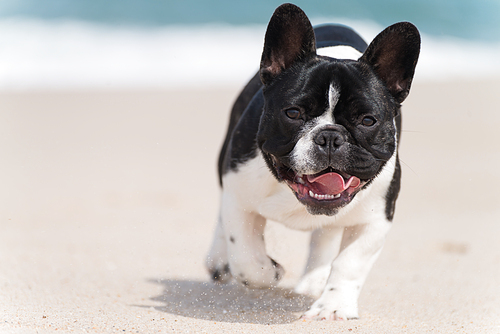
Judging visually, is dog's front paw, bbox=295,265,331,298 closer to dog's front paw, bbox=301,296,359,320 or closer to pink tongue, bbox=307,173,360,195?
dog's front paw, bbox=301,296,359,320

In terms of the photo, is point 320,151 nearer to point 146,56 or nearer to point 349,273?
point 349,273

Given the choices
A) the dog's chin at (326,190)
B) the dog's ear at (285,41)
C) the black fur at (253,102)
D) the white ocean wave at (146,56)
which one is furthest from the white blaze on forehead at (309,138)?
the white ocean wave at (146,56)

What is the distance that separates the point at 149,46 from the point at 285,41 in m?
15.7

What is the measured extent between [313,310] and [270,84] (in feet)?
4.85

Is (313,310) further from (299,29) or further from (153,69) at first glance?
(153,69)

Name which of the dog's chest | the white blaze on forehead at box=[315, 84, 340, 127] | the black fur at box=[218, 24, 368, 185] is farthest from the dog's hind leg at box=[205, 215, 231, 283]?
the white blaze on forehead at box=[315, 84, 340, 127]

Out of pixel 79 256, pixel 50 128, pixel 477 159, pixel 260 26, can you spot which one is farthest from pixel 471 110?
pixel 79 256

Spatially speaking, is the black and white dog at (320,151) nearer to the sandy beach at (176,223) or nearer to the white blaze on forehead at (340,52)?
the white blaze on forehead at (340,52)

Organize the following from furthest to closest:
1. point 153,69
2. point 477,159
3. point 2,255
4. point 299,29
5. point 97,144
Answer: point 153,69 → point 97,144 → point 477,159 → point 2,255 → point 299,29

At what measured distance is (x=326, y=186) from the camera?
11.8 feet

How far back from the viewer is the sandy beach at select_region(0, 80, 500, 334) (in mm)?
4094

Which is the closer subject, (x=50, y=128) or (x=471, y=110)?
(x=50, y=128)

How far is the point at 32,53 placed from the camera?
18.1m

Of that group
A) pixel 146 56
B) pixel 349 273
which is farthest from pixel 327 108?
pixel 146 56
